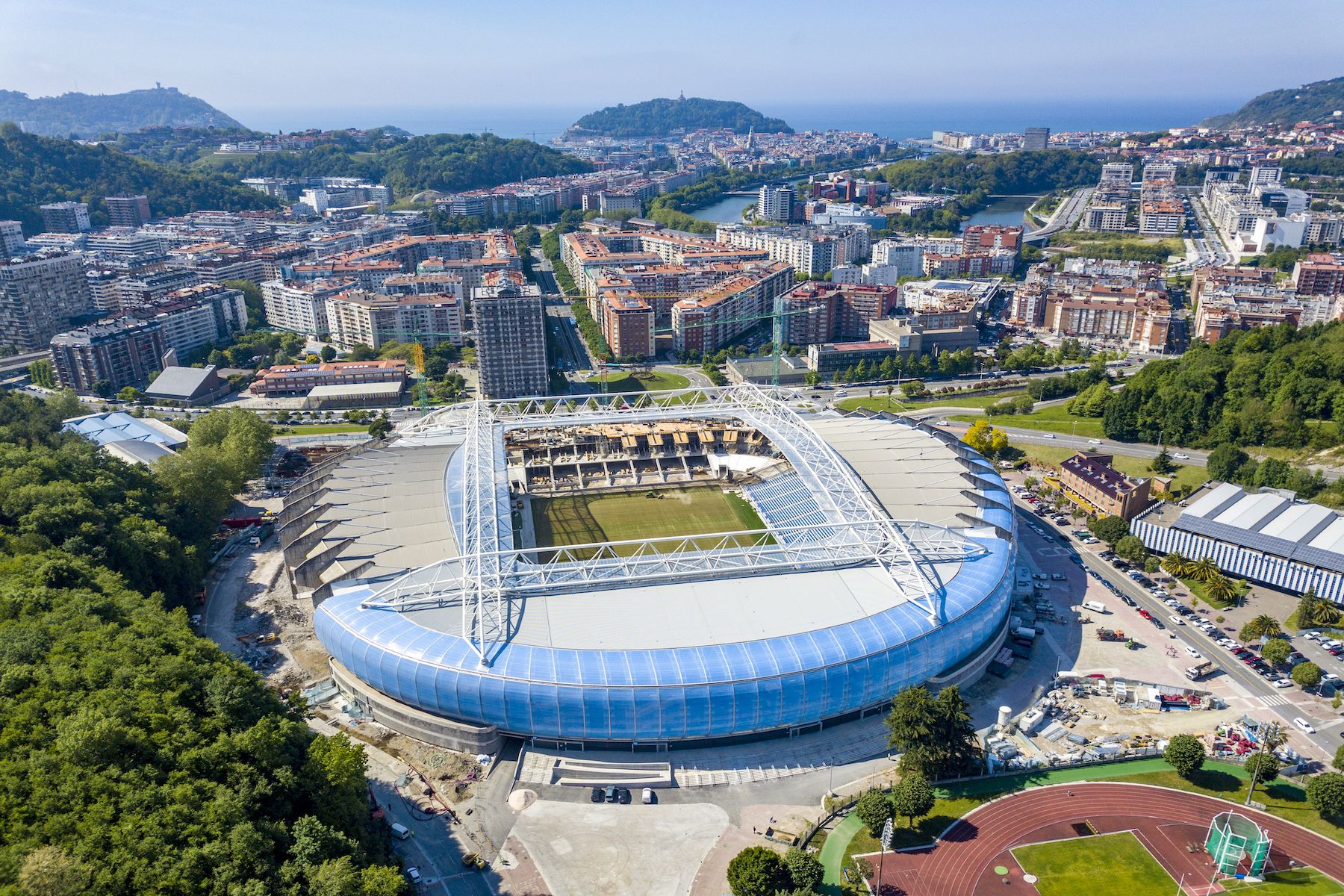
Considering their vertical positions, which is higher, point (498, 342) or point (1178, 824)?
point (498, 342)

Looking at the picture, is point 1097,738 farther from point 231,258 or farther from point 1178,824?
point 231,258

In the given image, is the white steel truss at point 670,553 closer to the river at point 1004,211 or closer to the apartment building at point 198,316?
the apartment building at point 198,316

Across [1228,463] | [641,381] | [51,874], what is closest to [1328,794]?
[1228,463]

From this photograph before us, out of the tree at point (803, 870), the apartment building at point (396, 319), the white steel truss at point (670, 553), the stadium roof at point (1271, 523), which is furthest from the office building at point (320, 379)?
the stadium roof at point (1271, 523)

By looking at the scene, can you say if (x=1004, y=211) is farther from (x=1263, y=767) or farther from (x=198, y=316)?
(x=1263, y=767)

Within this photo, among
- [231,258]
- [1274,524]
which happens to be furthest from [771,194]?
[1274,524]

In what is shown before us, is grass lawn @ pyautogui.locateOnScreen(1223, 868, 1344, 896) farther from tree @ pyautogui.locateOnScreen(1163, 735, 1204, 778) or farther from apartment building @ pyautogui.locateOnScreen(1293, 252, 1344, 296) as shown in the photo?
apartment building @ pyautogui.locateOnScreen(1293, 252, 1344, 296)

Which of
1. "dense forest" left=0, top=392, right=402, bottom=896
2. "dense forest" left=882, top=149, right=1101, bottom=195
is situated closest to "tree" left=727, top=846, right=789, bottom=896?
"dense forest" left=0, top=392, right=402, bottom=896
